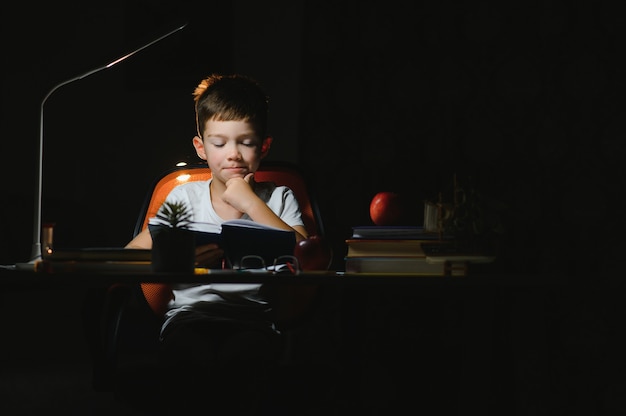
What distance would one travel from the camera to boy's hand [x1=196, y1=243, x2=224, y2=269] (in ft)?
4.85

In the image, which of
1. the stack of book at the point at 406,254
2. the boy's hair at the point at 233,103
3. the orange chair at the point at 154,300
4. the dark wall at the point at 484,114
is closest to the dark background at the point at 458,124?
the dark wall at the point at 484,114

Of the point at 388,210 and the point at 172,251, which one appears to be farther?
the point at 388,210

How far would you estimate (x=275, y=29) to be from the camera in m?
2.93

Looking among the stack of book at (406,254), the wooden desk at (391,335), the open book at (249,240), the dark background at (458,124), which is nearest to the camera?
the wooden desk at (391,335)

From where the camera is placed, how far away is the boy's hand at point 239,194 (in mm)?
1838

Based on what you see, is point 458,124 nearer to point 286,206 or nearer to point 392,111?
point 392,111

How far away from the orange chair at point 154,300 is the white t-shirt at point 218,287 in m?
0.08

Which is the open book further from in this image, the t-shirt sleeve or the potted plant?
the t-shirt sleeve

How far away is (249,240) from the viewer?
146 centimetres

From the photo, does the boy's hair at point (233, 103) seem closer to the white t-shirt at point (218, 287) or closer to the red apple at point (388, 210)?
the white t-shirt at point (218, 287)

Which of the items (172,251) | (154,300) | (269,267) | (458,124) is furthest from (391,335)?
(172,251)

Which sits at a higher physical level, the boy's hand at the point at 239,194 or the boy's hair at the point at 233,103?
the boy's hair at the point at 233,103

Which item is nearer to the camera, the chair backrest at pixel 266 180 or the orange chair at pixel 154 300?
the orange chair at pixel 154 300

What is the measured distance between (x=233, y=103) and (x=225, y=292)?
23.1 inches
